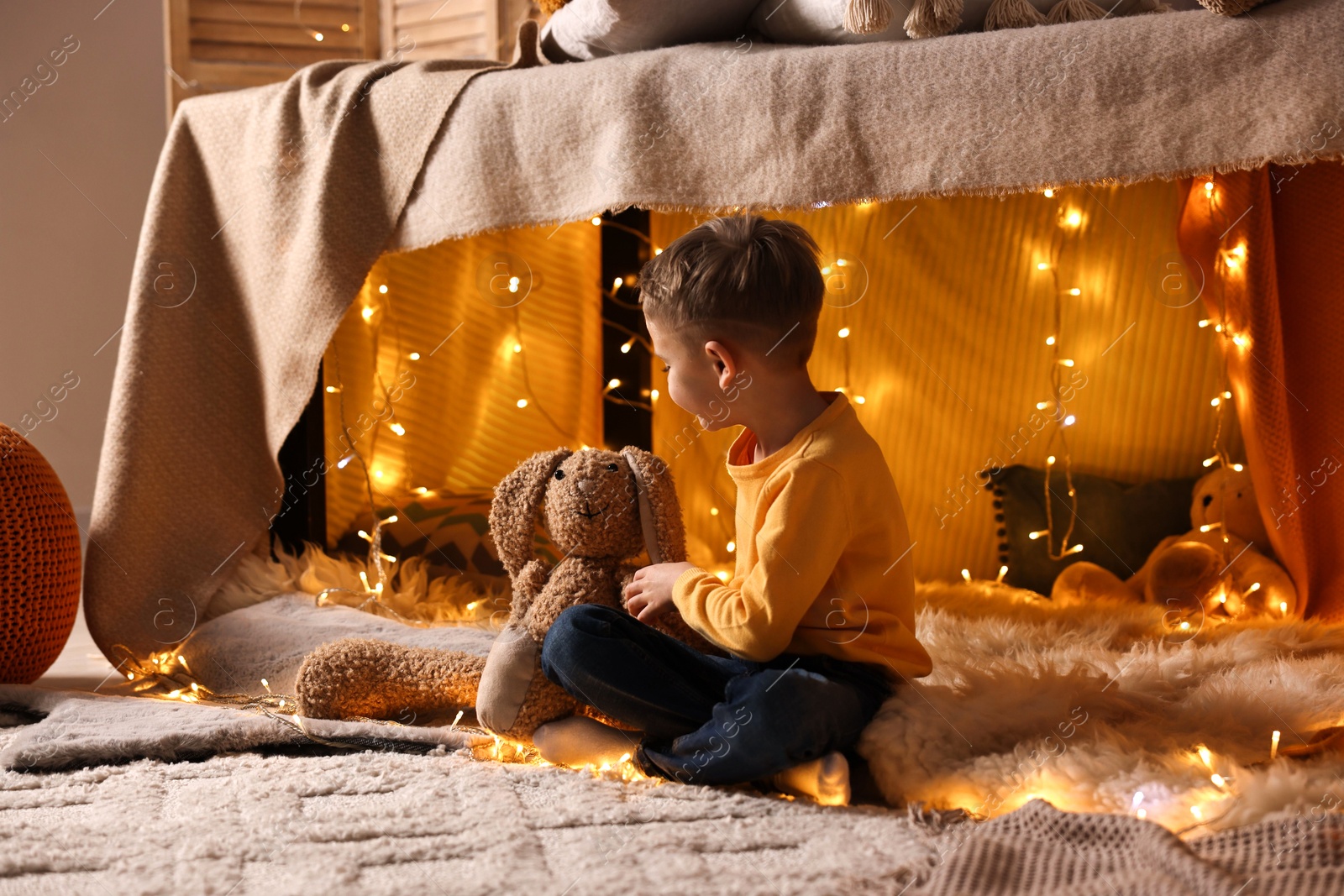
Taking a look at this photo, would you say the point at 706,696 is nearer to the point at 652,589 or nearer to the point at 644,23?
the point at 652,589

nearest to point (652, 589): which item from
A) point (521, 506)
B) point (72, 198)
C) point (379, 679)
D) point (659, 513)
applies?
point (659, 513)

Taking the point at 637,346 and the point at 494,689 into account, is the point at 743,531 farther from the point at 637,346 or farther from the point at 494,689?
the point at 637,346

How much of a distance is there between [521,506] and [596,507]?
0.10 metres

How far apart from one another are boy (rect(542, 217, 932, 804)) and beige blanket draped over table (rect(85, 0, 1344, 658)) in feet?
0.91

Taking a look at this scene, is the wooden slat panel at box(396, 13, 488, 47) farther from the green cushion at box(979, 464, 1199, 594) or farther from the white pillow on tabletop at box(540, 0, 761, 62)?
the green cushion at box(979, 464, 1199, 594)

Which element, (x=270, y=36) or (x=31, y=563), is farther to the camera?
(x=270, y=36)

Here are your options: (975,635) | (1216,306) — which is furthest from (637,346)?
(1216,306)

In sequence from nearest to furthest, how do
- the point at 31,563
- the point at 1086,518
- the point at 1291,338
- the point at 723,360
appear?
the point at 723,360 → the point at 31,563 → the point at 1291,338 → the point at 1086,518

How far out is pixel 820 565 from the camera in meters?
0.99

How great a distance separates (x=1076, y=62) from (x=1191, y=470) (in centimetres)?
72

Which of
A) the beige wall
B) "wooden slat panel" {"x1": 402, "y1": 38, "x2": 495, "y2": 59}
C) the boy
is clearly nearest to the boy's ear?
the boy

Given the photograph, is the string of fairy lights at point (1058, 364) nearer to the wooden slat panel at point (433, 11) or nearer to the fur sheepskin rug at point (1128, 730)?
the fur sheepskin rug at point (1128, 730)

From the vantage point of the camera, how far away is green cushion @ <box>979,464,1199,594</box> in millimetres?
1615

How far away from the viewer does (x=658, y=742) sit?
3.48 ft
